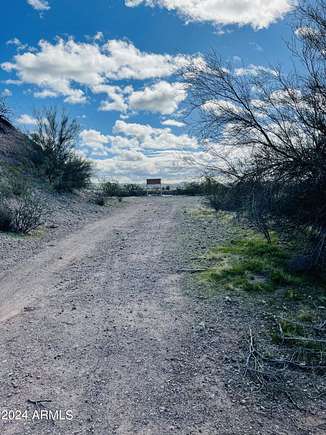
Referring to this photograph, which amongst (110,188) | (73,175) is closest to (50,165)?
(73,175)

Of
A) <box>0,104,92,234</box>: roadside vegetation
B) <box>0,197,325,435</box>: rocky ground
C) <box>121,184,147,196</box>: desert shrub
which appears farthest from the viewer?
<box>121,184,147,196</box>: desert shrub

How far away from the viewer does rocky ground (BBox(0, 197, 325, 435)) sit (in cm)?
297

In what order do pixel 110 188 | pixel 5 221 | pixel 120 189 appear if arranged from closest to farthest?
pixel 5 221, pixel 110 188, pixel 120 189

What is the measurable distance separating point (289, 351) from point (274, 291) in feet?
7.01

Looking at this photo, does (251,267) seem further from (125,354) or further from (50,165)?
(50,165)

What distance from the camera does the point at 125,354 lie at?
160 inches

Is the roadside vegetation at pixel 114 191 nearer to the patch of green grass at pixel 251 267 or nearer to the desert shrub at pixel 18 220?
the desert shrub at pixel 18 220

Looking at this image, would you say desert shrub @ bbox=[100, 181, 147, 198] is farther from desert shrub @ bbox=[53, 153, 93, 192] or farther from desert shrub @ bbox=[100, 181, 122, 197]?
desert shrub @ bbox=[53, 153, 93, 192]

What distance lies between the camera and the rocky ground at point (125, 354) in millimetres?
2967

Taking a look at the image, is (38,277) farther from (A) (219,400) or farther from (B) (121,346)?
(A) (219,400)

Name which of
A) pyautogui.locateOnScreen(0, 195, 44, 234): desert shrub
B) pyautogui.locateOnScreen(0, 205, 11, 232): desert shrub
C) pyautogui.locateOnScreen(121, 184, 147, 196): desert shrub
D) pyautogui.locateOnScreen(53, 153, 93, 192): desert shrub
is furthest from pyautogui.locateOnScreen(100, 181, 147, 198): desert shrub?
pyautogui.locateOnScreen(0, 205, 11, 232): desert shrub

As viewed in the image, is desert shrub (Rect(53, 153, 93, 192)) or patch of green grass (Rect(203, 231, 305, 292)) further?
desert shrub (Rect(53, 153, 93, 192))

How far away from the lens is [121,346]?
425 cm

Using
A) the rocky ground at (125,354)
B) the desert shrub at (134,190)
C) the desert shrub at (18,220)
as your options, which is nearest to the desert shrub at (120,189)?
the desert shrub at (134,190)
